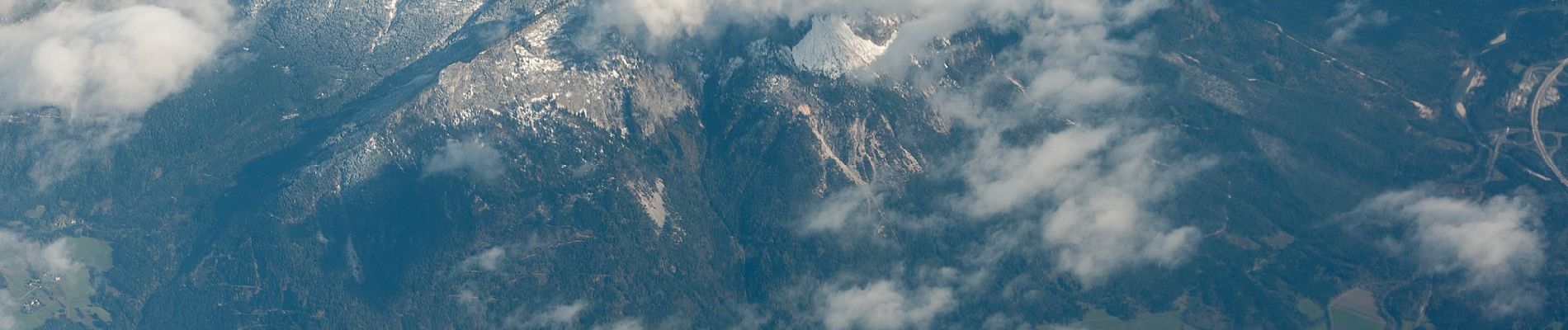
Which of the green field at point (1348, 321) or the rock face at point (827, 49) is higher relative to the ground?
the rock face at point (827, 49)

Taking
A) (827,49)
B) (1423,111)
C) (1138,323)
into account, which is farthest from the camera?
(827,49)

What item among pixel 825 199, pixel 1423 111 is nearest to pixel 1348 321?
pixel 1423 111

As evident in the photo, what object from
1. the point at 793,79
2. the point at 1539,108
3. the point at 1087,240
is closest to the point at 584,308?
the point at 793,79

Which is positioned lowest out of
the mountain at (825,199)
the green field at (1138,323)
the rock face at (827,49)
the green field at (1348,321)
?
the green field at (1348,321)

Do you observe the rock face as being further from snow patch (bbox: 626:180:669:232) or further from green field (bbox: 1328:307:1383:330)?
green field (bbox: 1328:307:1383:330)

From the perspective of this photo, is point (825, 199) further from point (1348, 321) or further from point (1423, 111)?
point (1423, 111)

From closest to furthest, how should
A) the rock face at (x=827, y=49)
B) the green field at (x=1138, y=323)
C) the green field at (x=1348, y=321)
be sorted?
the green field at (x=1348, y=321), the green field at (x=1138, y=323), the rock face at (x=827, y=49)

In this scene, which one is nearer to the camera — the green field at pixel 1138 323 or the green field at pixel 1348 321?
the green field at pixel 1348 321


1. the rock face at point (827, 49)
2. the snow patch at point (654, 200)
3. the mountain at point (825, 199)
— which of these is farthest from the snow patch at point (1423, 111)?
the snow patch at point (654, 200)

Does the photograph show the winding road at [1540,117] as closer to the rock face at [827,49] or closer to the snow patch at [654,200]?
the rock face at [827,49]
